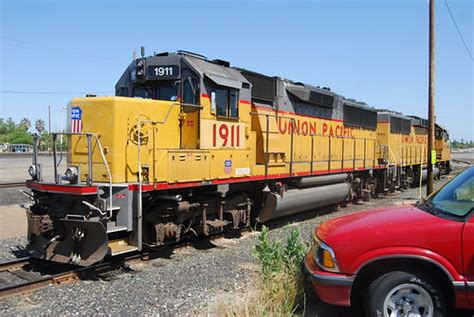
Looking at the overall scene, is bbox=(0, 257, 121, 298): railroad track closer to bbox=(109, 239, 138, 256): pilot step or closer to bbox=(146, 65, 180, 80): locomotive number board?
bbox=(109, 239, 138, 256): pilot step

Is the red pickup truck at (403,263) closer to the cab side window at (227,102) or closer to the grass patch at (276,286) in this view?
the grass patch at (276,286)

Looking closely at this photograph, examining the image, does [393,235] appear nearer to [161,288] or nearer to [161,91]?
[161,288]

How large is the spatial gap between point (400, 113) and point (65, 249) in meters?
19.1

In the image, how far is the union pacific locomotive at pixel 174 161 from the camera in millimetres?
6582

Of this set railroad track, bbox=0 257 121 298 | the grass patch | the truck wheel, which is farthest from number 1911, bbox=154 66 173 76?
the truck wheel

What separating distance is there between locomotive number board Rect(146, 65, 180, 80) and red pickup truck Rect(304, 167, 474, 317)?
196 inches

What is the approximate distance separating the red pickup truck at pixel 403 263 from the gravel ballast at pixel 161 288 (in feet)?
4.68

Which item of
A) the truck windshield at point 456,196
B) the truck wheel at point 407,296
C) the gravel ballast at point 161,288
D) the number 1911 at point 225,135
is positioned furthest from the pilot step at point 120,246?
the truck windshield at point 456,196

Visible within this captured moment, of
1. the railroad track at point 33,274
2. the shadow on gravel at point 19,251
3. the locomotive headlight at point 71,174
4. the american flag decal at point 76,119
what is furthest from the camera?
the shadow on gravel at point 19,251

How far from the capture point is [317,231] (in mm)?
4543

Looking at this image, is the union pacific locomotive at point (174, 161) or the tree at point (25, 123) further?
the tree at point (25, 123)

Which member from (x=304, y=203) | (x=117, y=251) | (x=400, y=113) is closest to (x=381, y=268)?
(x=117, y=251)

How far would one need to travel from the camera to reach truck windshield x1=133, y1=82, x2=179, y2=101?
26.6 feet

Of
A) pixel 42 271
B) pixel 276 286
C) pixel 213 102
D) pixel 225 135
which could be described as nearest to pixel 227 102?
pixel 213 102
